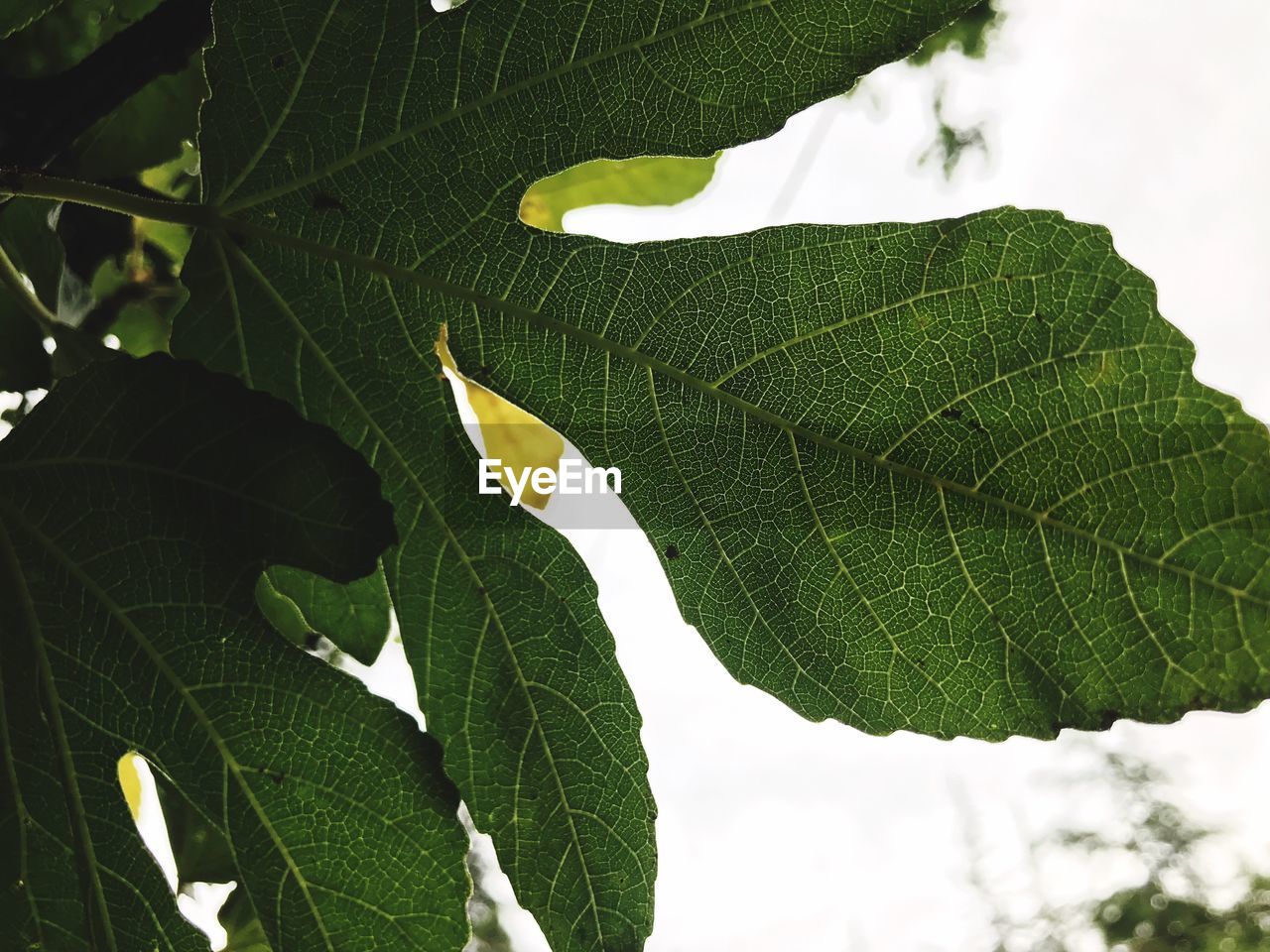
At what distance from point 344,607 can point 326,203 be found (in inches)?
15.9

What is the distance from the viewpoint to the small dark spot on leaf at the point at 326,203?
2.63 ft

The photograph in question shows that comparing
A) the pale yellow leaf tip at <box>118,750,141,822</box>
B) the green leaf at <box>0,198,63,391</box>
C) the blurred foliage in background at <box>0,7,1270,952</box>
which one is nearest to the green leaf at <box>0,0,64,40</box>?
the blurred foliage in background at <box>0,7,1270,952</box>

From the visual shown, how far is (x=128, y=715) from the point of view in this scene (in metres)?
0.88

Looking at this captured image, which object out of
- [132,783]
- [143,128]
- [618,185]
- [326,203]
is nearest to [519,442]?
[326,203]

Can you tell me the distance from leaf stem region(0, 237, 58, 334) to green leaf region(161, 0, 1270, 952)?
36 centimetres

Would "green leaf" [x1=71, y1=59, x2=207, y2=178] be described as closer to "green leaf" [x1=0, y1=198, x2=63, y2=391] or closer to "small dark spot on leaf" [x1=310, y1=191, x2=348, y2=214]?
"green leaf" [x1=0, y1=198, x2=63, y2=391]

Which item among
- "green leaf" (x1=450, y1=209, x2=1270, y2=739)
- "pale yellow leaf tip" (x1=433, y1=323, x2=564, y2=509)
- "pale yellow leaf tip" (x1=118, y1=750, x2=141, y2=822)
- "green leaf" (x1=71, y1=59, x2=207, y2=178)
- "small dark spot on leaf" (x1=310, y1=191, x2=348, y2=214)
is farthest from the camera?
"pale yellow leaf tip" (x1=118, y1=750, x2=141, y2=822)

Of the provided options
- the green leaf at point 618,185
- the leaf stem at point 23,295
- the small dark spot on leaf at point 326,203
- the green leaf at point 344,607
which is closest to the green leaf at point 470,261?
the small dark spot on leaf at point 326,203

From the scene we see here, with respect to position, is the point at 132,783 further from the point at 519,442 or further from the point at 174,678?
the point at 519,442

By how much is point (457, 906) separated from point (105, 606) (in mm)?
386

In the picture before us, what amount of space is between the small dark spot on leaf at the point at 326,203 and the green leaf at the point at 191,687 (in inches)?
6.3

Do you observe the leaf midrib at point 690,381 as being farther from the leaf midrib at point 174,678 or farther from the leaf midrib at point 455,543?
the leaf midrib at point 174,678

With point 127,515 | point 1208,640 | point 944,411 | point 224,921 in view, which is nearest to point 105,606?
point 127,515

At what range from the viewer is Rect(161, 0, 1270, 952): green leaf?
0.70m
